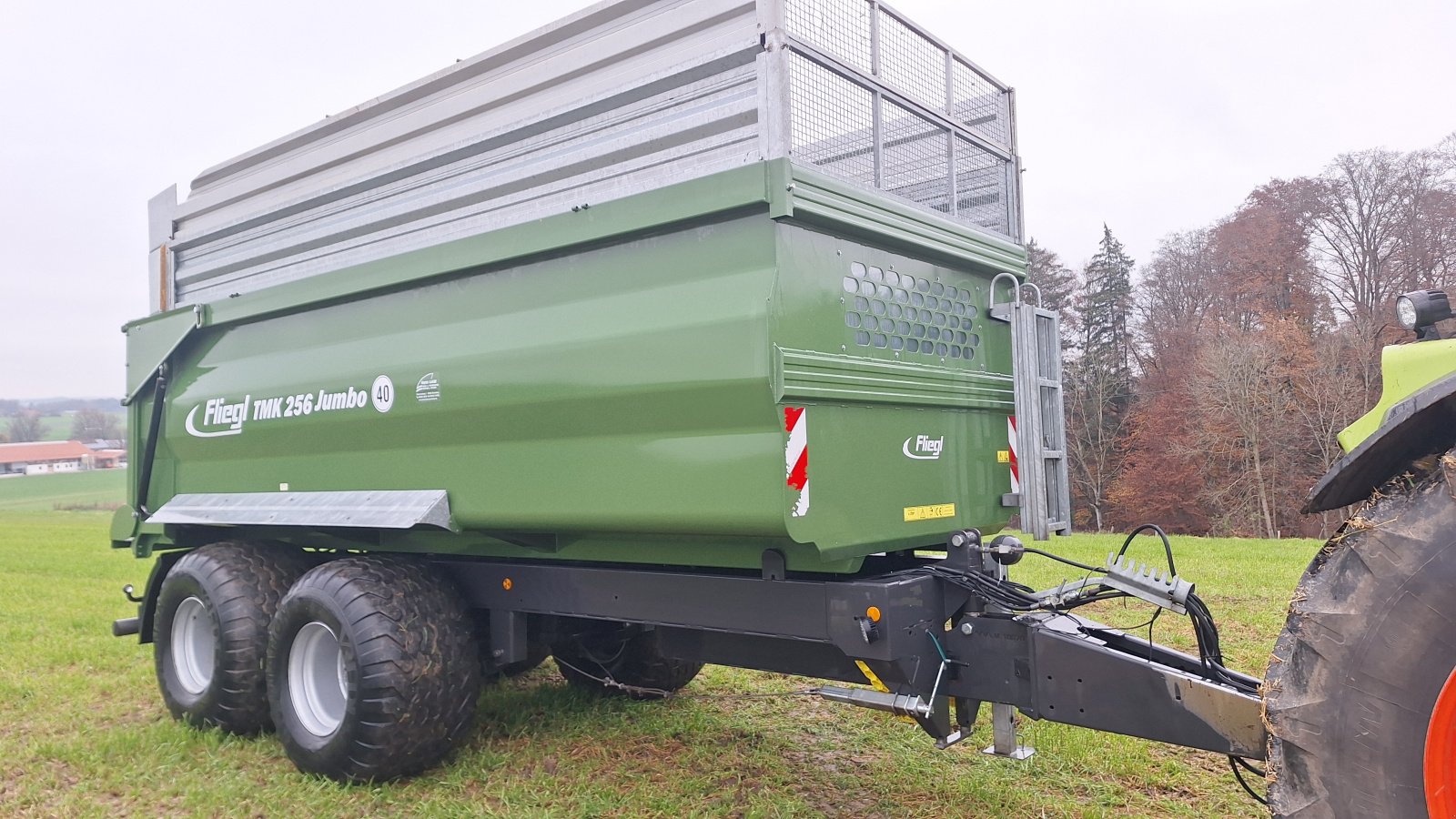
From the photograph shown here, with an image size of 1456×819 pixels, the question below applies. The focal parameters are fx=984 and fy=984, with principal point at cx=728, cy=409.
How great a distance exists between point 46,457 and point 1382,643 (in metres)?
77.8

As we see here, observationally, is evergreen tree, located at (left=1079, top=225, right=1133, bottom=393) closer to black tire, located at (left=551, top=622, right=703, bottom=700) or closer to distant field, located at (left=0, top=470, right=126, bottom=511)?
black tire, located at (left=551, top=622, right=703, bottom=700)

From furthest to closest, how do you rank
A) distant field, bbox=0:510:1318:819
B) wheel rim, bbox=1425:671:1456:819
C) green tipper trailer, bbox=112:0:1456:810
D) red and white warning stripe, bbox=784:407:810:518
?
distant field, bbox=0:510:1318:819 → green tipper trailer, bbox=112:0:1456:810 → red and white warning stripe, bbox=784:407:810:518 → wheel rim, bbox=1425:671:1456:819

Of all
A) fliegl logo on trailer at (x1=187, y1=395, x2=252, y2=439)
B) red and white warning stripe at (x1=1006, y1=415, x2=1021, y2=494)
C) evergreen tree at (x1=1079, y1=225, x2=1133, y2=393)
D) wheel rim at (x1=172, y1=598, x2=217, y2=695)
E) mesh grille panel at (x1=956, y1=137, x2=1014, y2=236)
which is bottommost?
wheel rim at (x1=172, y1=598, x2=217, y2=695)

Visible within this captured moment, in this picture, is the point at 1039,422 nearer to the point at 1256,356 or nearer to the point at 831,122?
the point at 831,122

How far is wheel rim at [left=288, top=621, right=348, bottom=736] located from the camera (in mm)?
4684

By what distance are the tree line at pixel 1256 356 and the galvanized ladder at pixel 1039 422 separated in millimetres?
18801

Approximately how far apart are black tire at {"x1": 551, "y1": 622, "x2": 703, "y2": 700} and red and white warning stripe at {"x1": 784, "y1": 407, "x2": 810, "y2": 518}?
231 cm

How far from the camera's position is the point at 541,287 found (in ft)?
13.2

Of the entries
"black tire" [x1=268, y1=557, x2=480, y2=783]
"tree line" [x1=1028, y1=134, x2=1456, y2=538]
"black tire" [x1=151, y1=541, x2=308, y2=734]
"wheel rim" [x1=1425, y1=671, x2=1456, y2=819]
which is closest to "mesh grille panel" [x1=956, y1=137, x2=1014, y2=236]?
"wheel rim" [x1=1425, y1=671, x2=1456, y2=819]

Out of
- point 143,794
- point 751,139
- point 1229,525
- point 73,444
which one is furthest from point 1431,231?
point 73,444

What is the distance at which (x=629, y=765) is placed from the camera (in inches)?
183

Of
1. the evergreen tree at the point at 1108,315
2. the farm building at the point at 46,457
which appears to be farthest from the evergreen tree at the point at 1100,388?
the farm building at the point at 46,457

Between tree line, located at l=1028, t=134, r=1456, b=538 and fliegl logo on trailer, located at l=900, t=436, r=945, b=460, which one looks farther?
tree line, located at l=1028, t=134, r=1456, b=538

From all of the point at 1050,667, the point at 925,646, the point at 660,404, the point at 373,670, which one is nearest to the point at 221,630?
the point at 373,670
